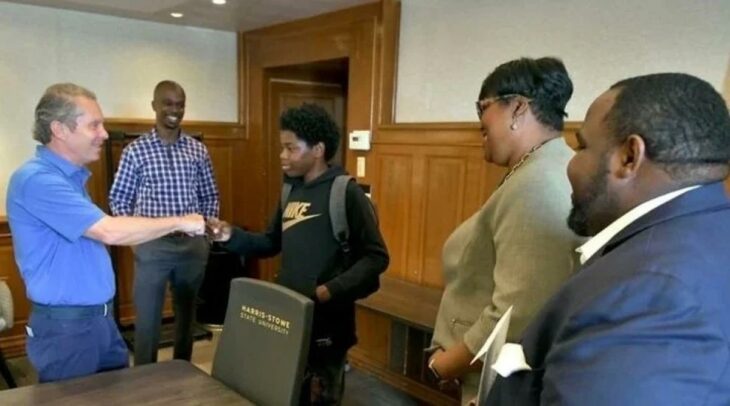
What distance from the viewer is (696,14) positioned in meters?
2.03

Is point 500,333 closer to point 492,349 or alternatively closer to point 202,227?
point 492,349

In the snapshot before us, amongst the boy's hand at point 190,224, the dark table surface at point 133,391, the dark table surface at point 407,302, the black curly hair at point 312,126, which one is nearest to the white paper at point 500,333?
the dark table surface at point 133,391

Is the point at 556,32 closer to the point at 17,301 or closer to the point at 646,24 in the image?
the point at 646,24

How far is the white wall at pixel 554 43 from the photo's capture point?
80.3 inches

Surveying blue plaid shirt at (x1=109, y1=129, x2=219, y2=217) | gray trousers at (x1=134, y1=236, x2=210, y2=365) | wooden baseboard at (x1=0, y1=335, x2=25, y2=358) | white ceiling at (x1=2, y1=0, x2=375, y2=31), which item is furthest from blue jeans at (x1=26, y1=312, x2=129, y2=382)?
white ceiling at (x1=2, y1=0, x2=375, y2=31)

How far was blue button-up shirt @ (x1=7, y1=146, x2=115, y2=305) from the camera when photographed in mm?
1627

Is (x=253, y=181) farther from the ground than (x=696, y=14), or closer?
closer

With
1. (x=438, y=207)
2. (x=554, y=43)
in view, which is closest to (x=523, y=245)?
(x=554, y=43)

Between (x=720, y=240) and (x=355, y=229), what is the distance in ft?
4.23

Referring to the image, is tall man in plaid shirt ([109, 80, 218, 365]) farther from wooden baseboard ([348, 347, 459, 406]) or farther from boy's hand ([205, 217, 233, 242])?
wooden baseboard ([348, 347, 459, 406])

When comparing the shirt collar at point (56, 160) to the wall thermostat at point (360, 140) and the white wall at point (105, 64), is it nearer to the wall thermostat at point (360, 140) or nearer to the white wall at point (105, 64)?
the wall thermostat at point (360, 140)

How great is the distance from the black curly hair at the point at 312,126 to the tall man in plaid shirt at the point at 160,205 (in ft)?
4.32

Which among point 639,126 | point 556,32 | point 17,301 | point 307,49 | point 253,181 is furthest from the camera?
point 253,181

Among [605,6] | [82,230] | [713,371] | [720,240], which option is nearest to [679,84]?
[720,240]
